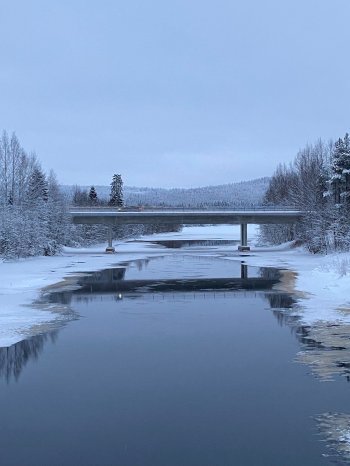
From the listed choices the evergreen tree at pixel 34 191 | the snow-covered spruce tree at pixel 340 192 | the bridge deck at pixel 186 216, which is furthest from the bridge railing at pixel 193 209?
the snow-covered spruce tree at pixel 340 192

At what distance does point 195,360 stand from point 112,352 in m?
2.41

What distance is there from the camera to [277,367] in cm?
1309

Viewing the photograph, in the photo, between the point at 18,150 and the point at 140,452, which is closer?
the point at 140,452

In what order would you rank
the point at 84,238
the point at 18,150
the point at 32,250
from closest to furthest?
the point at 32,250 < the point at 18,150 < the point at 84,238

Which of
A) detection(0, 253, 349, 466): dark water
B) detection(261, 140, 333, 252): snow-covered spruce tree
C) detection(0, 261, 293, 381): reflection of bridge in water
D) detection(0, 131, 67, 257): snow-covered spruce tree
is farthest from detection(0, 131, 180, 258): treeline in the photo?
detection(0, 253, 349, 466): dark water

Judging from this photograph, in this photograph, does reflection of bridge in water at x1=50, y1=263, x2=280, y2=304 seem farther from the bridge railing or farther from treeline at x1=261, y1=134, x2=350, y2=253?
the bridge railing

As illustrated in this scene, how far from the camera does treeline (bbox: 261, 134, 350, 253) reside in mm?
60156

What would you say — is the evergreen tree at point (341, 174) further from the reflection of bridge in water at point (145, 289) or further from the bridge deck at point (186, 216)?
the reflection of bridge in water at point (145, 289)

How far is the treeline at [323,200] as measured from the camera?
6016 centimetres

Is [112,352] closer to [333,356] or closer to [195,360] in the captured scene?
[195,360]

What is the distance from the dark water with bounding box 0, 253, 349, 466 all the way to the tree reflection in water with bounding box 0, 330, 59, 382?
0.03 m

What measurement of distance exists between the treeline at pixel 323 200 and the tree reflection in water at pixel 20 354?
1576 inches

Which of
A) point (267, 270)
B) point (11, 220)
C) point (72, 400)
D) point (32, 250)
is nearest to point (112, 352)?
point (72, 400)

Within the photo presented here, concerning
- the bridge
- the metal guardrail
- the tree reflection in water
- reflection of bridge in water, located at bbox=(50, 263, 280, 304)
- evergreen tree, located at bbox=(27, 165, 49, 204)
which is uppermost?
evergreen tree, located at bbox=(27, 165, 49, 204)
